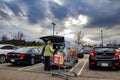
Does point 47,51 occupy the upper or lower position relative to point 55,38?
lower

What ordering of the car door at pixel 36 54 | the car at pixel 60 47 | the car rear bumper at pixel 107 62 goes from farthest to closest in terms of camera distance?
1. the car door at pixel 36 54
2. the car rear bumper at pixel 107 62
3. the car at pixel 60 47

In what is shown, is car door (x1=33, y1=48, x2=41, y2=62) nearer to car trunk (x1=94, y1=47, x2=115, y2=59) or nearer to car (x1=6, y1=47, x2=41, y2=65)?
car (x1=6, y1=47, x2=41, y2=65)

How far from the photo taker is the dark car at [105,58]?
41.2 feet

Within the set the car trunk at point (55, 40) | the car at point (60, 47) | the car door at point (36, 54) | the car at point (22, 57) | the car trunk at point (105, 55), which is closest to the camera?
the car at point (60, 47)

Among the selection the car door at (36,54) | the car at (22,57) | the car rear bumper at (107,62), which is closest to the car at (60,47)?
the car rear bumper at (107,62)

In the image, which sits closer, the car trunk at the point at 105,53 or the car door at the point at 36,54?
the car trunk at the point at 105,53

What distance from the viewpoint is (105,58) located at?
1262cm

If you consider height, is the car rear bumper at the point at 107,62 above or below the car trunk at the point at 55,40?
below

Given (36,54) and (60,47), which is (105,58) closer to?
(60,47)

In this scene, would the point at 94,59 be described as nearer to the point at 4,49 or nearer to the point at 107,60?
the point at 107,60

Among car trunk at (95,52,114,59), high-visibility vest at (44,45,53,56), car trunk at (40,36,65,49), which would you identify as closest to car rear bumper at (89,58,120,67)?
car trunk at (95,52,114,59)

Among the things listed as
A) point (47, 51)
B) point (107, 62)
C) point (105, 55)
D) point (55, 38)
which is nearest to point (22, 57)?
point (47, 51)

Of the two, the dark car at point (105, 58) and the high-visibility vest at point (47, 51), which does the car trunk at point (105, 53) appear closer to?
the dark car at point (105, 58)

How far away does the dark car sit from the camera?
12547 mm
